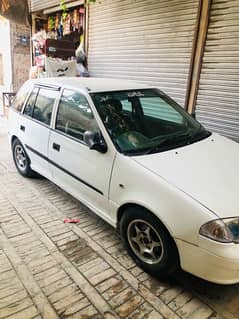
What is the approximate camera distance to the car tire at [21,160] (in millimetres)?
4052

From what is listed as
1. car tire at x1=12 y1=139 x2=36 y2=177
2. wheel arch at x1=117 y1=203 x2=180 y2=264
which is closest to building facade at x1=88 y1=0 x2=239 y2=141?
wheel arch at x1=117 y1=203 x2=180 y2=264

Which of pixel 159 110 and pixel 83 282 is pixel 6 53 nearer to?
pixel 159 110

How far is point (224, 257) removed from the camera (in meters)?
1.77

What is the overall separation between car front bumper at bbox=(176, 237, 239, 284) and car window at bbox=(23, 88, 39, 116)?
2767 mm

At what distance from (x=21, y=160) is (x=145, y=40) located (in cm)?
316

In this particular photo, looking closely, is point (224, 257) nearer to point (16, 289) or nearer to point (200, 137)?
point (200, 137)

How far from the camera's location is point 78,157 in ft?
9.21

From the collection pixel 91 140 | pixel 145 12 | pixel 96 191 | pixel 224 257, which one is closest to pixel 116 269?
pixel 96 191

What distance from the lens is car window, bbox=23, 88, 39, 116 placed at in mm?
3693

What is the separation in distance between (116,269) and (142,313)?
0.50 m

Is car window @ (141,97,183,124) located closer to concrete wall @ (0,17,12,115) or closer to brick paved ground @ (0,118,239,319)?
brick paved ground @ (0,118,239,319)

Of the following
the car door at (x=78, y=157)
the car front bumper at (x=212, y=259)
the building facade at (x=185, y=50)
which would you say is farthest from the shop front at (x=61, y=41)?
the car front bumper at (x=212, y=259)

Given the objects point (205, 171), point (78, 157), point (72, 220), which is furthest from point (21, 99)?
point (205, 171)

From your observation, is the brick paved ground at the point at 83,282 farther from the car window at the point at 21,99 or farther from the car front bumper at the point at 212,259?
the car window at the point at 21,99
